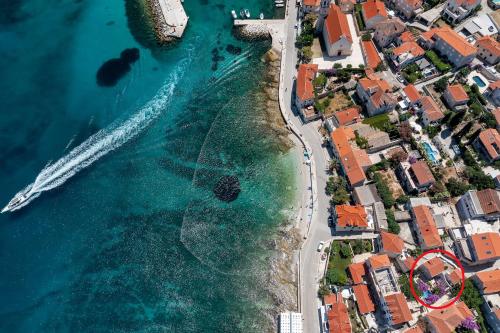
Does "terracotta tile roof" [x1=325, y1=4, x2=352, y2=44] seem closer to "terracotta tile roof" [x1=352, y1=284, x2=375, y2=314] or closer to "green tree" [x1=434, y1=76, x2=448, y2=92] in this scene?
"green tree" [x1=434, y1=76, x2=448, y2=92]

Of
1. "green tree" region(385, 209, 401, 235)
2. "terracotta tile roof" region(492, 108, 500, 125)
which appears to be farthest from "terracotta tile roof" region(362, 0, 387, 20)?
"green tree" region(385, 209, 401, 235)

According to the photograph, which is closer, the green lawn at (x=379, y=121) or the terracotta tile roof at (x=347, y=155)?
the terracotta tile roof at (x=347, y=155)

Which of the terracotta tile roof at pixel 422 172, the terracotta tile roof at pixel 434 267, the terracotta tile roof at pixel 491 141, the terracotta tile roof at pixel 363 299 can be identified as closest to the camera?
the terracotta tile roof at pixel 363 299

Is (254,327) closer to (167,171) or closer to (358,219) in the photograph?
(358,219)

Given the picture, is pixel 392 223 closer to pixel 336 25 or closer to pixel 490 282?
pixel 490 282

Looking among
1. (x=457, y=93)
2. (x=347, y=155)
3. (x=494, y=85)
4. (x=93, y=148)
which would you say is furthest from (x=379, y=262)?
(x=93, y=148)

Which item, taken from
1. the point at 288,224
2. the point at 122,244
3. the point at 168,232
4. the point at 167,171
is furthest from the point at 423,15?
the point at 122,244

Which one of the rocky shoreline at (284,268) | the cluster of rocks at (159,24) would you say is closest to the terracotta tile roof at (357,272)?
the rocky shoreline at (284,268)

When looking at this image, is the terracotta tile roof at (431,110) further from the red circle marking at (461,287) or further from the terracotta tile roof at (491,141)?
the red circle marking at (461,287)
